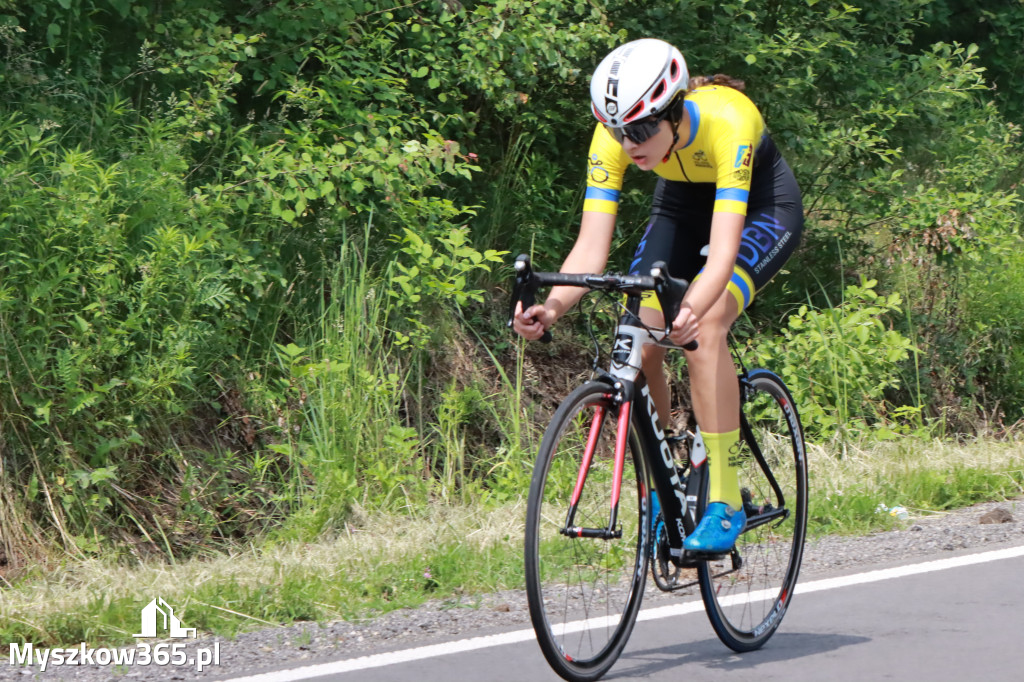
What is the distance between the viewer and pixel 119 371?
23.2 ft

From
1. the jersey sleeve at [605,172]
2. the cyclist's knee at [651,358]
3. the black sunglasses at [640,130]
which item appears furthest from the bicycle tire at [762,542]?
the black sunglasses at [640,130]

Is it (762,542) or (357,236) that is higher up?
(357,236)

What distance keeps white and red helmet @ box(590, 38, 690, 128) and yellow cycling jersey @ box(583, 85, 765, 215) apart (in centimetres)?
31

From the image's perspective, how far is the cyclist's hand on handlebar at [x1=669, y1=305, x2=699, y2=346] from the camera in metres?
4.20

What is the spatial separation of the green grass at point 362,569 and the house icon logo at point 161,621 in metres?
0.04

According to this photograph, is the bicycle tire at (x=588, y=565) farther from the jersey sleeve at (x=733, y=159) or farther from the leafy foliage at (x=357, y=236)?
the leafy foliage at (x=357, y=236)

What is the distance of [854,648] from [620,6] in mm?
6181

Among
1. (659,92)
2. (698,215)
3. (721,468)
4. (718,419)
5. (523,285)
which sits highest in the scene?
(659,92)

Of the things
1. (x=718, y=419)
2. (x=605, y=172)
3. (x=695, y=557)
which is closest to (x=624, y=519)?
(x=695, y=557)

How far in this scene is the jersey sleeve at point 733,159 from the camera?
15.1ft

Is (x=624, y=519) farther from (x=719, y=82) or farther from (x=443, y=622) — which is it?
(x=719, y=82)

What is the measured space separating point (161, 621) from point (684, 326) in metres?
2.46

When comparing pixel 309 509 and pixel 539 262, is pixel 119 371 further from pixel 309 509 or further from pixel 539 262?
pixel 539 262

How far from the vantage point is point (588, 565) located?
463cm
